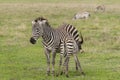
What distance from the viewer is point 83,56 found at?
18156 mm

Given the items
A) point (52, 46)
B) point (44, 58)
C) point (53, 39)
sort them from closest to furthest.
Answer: point (52, 46)
point (53, 39)
point (44, 58)

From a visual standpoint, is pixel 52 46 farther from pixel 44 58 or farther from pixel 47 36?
pixel 44 58

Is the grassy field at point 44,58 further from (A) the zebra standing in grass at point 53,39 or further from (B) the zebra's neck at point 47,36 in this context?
(B) the zebra's neck at point 47,36

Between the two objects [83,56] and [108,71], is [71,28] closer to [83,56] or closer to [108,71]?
[108,71]

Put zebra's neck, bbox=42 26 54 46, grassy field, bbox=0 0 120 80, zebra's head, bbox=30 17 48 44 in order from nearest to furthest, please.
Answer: zebra's head, bbox=30 17 48 44 < zebra's neck, bbox=42 26 54 46 < grassy field, bbox=0 0 120 80

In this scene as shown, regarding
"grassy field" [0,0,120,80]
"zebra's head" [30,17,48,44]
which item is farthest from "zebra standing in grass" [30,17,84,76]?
"grassy field" [0,0,120,80]

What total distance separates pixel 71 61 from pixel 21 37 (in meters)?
7.76

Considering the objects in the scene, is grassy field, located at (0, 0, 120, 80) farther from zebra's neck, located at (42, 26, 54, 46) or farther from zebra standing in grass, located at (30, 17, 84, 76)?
zebra's neck, located at (42, 26, 54, 46)

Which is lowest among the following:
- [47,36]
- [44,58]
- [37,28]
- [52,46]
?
[44,58]

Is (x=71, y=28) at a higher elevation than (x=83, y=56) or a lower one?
higher

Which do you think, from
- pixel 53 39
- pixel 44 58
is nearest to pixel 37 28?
pixel 53 39

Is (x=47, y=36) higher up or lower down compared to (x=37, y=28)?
lower down

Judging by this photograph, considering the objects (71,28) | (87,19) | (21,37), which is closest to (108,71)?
(71,28)

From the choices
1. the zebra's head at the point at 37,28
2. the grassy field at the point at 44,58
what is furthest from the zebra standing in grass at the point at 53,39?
the grassy field at the point at 44,58
